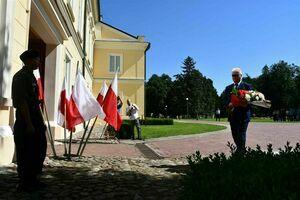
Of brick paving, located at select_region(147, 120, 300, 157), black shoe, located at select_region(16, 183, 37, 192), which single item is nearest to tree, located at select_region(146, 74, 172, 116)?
brick paving, located at select_region(147, 120, 300, 157)

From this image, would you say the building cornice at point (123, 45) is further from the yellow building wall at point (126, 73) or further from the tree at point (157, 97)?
the tree at point (157, 97)

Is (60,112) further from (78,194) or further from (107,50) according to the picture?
(107,50)

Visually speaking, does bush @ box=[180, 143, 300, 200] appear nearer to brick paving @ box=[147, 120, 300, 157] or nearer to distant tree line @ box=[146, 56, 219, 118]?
brick paving @ box=[147, 120, 300, 157]

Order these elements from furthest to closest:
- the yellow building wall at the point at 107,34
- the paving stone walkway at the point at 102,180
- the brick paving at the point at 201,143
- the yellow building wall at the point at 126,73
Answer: the yellow building wall at the point at 107,34 < the yellow building wall at the point at 126,73 < the brick paving at the point at 201,143 < the paving stone walkway at the point at 102,180

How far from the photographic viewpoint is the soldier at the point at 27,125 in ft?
16.0

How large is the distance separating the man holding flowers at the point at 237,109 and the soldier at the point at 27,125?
3.46 metres

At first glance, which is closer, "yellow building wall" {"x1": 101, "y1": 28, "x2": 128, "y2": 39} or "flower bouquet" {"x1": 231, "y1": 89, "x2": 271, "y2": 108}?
"flower bouquet" {"x1": 231, "y1": 89, "x2": 271, "y2": 108}

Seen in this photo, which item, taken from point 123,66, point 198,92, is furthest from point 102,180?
point 198,92

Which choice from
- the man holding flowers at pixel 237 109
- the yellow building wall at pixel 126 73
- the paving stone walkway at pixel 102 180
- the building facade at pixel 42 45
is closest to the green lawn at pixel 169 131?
the building facade at pixel 42 45

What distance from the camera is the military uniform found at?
4891 millimetres

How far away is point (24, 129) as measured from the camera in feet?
16.2

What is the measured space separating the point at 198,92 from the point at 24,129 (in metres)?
87.6

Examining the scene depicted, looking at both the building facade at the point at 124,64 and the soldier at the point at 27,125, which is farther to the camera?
the building facade at the point at 124,64

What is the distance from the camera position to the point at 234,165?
3.28 metres
